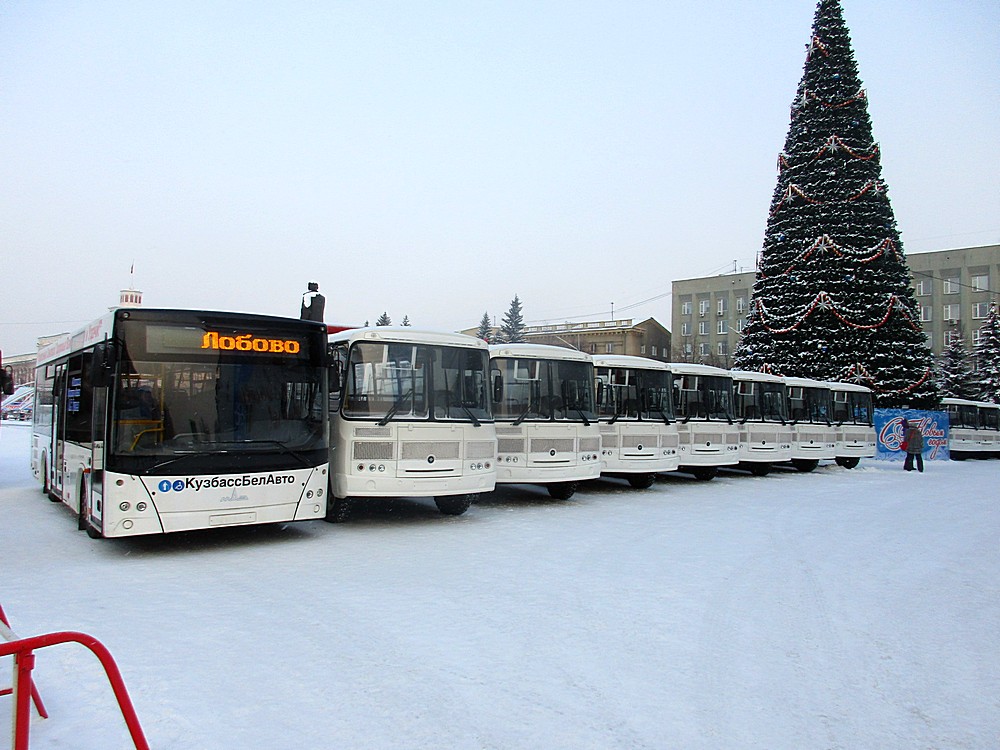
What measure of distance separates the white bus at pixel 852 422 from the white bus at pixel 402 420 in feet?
53.6

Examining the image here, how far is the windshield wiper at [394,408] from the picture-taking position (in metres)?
10.3

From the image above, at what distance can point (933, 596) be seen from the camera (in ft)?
24.2

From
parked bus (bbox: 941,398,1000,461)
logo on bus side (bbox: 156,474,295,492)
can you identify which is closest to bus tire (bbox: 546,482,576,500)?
logo on bus side (bbox: 156,474,295,492)

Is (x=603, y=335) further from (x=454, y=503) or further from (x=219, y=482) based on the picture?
(x=219, y=482)

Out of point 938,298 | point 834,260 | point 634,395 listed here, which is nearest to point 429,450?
point 634,395

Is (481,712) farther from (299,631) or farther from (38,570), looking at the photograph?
(38,570)

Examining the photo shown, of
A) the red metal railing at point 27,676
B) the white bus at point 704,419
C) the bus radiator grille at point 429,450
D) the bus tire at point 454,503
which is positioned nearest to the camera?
the red metal railing at point 27,676

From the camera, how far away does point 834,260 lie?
31.3m

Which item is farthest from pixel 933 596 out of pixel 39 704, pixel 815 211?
pixel 815 211

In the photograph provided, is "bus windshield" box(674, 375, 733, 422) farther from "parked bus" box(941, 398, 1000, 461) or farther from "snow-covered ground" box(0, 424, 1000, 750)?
"parked bus" box(941, 398, 1000, 461)

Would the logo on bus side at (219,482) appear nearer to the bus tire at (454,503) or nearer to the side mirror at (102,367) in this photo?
the side mirror at (102,367)

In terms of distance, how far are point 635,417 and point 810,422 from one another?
9362 millimetres

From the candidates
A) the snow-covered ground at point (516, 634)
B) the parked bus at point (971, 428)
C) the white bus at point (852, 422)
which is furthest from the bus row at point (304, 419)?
the parked bus at point (971, 428)

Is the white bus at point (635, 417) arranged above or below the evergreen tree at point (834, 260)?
below
